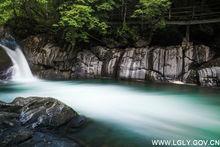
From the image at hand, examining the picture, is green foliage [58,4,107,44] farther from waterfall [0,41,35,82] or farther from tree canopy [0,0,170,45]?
waterfall [0,41,35,82]

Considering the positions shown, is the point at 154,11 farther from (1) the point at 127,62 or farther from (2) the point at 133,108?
(2) the point at 133,108

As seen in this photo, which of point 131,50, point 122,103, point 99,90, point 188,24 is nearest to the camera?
point 122,103

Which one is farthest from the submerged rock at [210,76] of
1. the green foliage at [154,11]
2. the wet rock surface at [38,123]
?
the wet rock surface at [38,123]

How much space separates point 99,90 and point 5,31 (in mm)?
8367

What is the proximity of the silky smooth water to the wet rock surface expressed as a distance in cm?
47

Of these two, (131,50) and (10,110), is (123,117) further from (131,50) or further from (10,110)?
(131,50)

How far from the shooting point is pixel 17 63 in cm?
1681

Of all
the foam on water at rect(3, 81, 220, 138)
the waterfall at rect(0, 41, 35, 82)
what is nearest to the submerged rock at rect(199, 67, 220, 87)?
the foam on water at rect(3, 81, 220, 138)

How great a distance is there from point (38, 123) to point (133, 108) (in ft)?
12.7

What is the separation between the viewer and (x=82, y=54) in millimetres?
18016

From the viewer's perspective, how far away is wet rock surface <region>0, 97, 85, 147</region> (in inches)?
254

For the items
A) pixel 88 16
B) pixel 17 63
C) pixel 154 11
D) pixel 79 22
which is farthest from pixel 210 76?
pixel 17 63

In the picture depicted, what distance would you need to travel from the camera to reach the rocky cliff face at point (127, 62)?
15.5 m

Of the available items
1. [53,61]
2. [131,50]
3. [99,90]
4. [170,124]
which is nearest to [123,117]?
[170,124]
